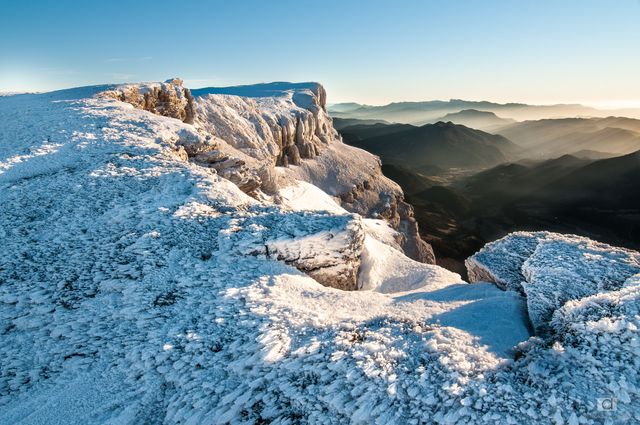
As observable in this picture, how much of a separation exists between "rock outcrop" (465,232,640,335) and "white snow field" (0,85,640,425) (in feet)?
0.22

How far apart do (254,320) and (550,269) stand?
9.02m

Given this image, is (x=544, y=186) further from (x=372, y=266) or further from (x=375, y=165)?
(x=372, y=266)

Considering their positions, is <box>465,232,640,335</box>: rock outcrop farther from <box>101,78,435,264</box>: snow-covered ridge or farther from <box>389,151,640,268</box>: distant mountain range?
<box>389,151,640,268</box>: distant mountain range

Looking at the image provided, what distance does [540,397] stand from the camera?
5984 mm

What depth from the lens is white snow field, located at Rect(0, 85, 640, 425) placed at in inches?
249

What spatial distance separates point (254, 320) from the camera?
8.51 m

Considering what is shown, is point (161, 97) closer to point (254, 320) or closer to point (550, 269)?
point (254, 320)

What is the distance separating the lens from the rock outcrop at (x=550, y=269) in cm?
929

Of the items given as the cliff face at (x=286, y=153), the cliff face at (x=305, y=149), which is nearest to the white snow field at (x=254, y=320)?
the cliff face at (x=286, y=153)

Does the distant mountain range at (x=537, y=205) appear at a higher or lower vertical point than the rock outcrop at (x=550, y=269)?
lower

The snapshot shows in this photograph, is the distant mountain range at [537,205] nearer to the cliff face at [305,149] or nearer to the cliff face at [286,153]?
the cliff face at [305,149]

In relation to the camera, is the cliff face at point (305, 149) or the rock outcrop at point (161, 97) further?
the cliff face at point (305, 149)

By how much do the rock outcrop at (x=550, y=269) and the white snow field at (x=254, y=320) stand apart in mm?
69

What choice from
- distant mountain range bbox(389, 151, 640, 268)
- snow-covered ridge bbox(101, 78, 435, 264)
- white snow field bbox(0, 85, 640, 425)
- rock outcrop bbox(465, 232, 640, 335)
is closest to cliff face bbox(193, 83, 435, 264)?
snow-covered ridge bbox(101, 78, 435, 264)
